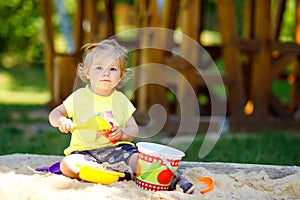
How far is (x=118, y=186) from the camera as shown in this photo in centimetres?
341

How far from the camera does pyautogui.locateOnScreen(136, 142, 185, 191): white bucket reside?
3.49 m

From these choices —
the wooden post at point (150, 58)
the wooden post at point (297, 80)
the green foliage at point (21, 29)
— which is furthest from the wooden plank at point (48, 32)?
the green foliage at point (21, 29)

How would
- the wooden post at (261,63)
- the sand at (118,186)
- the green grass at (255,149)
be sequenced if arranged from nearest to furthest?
the sand at (118,186) < the green grass at (255,149) < the wooden post at (261,63)

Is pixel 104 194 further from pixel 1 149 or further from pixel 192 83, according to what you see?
pixel 192 83

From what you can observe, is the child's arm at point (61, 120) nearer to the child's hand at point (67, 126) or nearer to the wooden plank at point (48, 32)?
the child's hand at point (67, 126)

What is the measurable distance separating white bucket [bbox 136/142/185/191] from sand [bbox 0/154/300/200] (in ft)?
0.21

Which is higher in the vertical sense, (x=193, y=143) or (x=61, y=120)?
(x=61, y=120)

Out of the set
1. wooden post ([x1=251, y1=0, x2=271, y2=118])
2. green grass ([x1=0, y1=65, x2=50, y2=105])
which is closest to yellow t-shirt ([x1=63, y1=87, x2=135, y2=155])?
wooden post ([x1=251, y1=0, x2=271, y2=118])

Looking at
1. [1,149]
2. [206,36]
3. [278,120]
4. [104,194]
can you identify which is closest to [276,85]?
[206,36]

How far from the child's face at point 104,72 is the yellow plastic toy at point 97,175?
19.5 inches

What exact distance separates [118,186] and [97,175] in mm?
138

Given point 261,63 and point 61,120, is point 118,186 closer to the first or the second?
point 61,120

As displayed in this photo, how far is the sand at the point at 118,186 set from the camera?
124 inches

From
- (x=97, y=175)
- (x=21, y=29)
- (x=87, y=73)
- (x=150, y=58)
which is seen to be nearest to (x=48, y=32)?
(x=150, y=58)
